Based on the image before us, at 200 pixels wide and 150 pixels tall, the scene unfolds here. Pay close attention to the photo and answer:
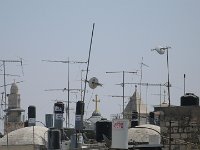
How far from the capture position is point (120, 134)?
14.5m

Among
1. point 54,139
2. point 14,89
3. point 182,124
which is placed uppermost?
point 14,89

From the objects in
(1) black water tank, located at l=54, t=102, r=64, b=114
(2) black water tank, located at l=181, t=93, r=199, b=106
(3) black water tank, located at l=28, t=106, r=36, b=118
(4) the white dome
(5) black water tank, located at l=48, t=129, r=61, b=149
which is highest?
(2) black water tank, located at l=181, t=93, r=199, b=106

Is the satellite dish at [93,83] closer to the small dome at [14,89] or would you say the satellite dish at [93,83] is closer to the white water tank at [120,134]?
the white water tank at [120,134]

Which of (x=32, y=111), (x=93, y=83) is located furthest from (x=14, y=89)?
(x=93, y=83)

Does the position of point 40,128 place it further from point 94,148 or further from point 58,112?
point 94,148

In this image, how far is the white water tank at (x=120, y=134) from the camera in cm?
1442

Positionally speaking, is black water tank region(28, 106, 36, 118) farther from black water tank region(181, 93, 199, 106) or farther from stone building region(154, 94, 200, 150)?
stone building region(154, 94, 200, 150)

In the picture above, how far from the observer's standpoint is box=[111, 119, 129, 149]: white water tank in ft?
47.3

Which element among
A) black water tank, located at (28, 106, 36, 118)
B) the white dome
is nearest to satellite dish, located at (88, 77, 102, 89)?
the white dome

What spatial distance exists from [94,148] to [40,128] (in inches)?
671

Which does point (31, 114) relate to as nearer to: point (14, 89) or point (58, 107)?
point (58, 107)

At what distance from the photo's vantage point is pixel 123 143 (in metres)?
14.4

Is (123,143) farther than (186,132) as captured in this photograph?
No

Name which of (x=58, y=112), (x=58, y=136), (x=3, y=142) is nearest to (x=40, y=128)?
(x=3, y=142)
